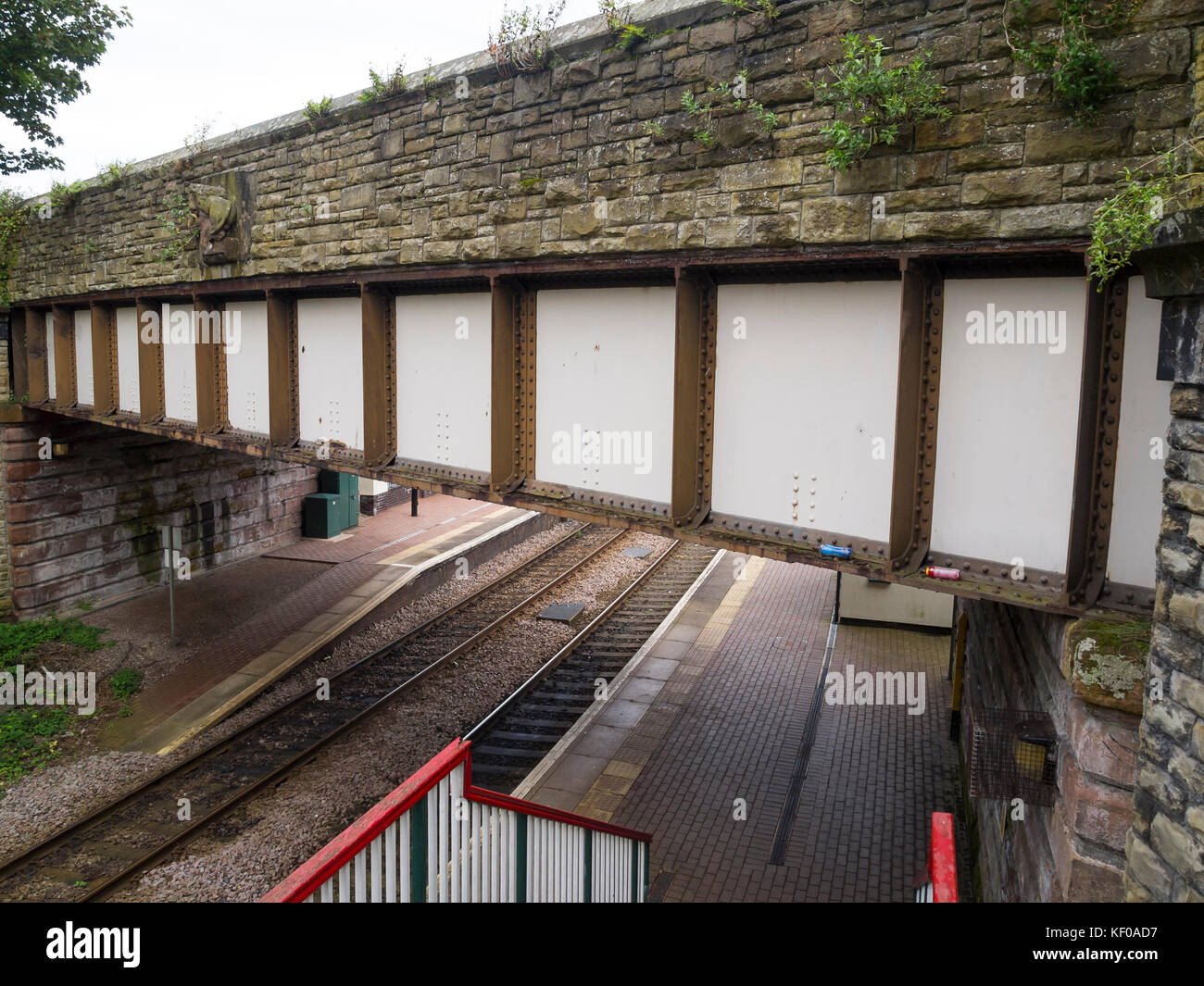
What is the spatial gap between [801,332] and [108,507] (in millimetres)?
17015

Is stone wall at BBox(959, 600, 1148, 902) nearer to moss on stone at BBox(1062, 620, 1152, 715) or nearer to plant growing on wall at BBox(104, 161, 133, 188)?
moss on stone at BBox(1062, 620, 1152, 715)

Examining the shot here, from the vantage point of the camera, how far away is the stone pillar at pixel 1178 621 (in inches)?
144

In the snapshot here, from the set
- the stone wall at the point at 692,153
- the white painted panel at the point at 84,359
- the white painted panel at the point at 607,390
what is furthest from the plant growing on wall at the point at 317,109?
the white painted panel at the point at 84,359

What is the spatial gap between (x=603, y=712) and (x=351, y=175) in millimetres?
8201

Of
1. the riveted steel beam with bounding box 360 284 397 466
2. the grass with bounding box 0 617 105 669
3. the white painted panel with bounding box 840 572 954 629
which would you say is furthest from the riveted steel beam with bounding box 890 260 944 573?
the grass with bounding box 0 617 105 669

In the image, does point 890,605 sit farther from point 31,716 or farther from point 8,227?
point 8,227

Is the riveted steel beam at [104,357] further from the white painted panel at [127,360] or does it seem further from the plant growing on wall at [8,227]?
the plant growing on wall at [8,227]

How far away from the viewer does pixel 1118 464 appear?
473 cm

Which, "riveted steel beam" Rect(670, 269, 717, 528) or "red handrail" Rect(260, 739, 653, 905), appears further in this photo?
"riveted steel beam" Rect(670, 269, 717, 528)

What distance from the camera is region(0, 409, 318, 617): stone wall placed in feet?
53.6

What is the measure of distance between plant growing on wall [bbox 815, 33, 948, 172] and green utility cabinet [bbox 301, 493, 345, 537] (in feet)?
65.7

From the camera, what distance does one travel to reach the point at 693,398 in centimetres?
671
